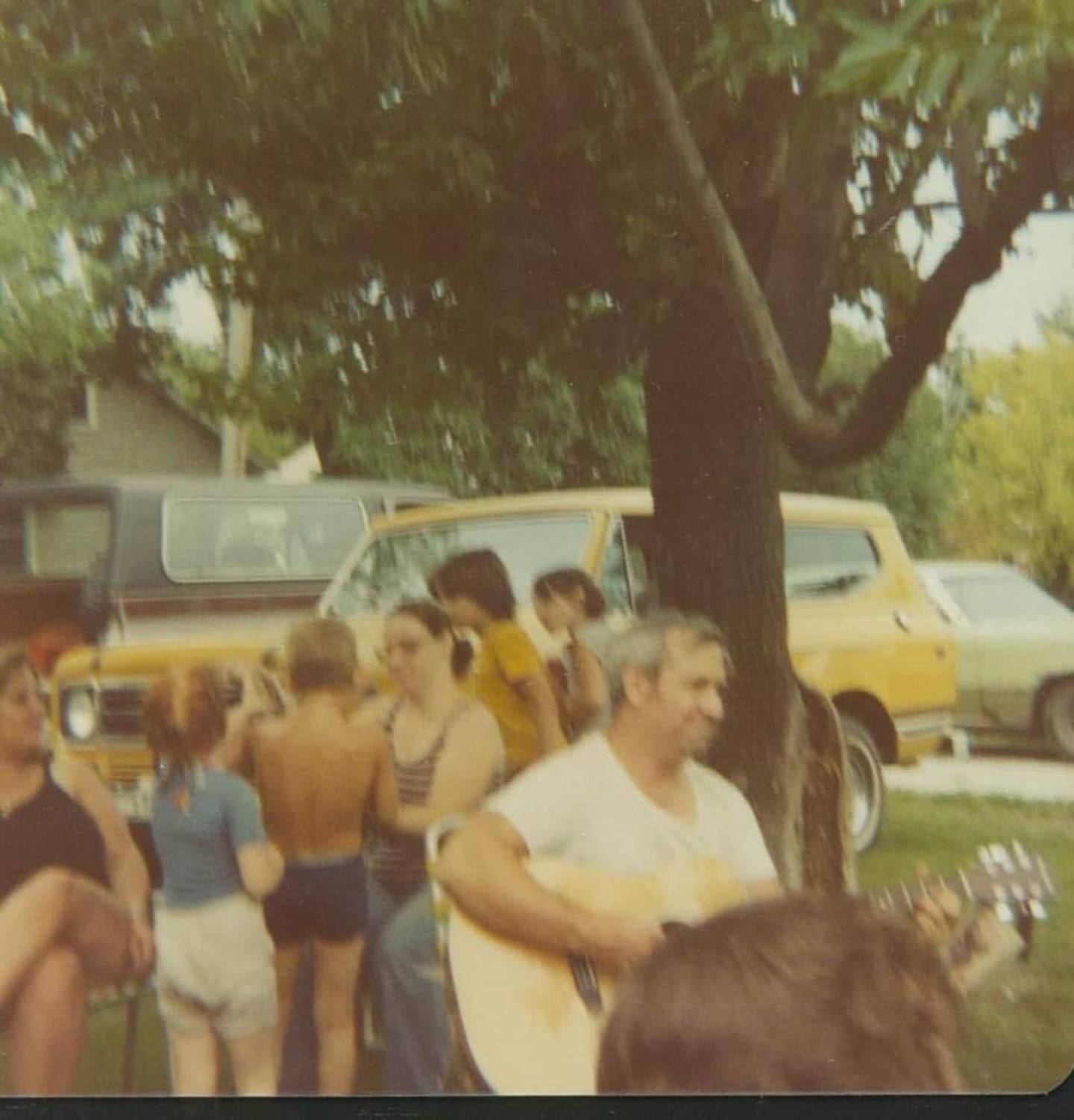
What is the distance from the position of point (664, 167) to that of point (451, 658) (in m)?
0.99

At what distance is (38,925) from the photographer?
2754mm

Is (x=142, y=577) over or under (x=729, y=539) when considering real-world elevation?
under

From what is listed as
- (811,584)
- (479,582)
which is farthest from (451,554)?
(811,584)

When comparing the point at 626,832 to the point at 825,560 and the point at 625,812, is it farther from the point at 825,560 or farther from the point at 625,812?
the point at 825,560

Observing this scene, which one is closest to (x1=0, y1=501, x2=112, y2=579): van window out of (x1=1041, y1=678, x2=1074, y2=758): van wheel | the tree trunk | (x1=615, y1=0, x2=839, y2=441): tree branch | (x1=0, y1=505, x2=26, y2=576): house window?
(x1=0, y1=505, x2=26, y2=576): house window

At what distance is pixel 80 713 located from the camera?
2730 millimetres

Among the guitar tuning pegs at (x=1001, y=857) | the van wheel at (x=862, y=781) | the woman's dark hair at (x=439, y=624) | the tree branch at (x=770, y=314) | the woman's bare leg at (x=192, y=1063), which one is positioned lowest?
the woman's bare leg at (x=192, y=1063)

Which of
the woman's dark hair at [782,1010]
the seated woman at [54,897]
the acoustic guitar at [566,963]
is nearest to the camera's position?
the woman's dark hair at [782,1010]

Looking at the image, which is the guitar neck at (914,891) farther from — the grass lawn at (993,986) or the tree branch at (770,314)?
the tree branch at (770,314)

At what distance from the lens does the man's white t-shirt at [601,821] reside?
2.67m

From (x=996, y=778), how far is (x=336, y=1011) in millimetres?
1300

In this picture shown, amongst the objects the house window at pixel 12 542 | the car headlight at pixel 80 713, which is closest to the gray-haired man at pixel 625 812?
the car headlight at pixel 80 713

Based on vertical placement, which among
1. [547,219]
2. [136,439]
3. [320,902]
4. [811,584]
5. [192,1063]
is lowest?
[192,1063]

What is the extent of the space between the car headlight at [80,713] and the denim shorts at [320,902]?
1.46ft
